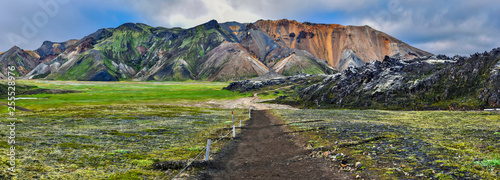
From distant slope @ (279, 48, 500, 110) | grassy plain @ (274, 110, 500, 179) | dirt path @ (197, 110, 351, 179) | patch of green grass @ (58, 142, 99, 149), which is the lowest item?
dirt path @ (197, 110, 351, 179)

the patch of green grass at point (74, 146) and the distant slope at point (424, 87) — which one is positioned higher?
the distant slope at point (424, 87)

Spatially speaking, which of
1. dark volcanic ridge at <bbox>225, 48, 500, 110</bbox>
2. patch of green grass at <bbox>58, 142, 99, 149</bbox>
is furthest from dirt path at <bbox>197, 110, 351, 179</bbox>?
dark volcanic ridge at <bbox>225, 48, 500, 110</bbox>

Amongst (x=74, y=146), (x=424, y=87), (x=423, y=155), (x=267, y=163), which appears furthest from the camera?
(x=424, y=87)

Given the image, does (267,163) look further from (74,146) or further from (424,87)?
(424,87)

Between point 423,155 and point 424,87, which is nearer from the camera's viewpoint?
point 423,155

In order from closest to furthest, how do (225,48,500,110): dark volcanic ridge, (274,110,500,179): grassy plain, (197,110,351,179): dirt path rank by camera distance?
(274,110,500,179): grassy plain
(197,110,351,179): dirt path
(225,48,500,110): dark volcanic ridge

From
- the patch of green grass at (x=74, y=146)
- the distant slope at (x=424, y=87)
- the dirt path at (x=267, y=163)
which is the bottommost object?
the dirt path at (x=267, y=163)

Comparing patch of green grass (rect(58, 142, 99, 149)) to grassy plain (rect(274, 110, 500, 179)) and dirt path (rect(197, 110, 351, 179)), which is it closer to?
dirt path (rect(197, 110, 351, 179))

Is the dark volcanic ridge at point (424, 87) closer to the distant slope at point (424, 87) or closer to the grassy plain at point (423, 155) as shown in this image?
the distant slope at point (424, 87)

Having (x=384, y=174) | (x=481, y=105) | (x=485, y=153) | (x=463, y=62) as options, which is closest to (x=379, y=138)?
(x=485, y=153)

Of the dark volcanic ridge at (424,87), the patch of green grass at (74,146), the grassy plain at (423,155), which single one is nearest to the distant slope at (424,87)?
the dark volcanic ridge at (424,87)

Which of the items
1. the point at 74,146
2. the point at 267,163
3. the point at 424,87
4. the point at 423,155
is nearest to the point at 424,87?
the point at 424,87

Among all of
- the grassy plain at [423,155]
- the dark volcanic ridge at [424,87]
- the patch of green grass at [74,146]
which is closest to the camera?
the grassy plain at [423,155]

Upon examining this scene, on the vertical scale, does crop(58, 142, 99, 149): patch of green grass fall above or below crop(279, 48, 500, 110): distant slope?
below
